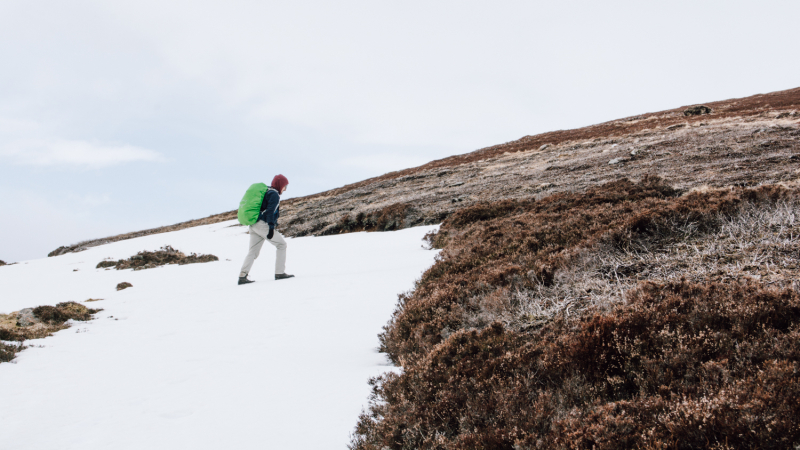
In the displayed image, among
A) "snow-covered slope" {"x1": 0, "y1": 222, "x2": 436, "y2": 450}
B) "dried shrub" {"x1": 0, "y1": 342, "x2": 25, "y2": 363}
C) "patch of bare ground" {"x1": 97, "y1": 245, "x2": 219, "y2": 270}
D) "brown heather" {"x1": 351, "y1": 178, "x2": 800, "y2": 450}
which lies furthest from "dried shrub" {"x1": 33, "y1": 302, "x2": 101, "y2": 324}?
"patch of bare ground" {"x1": 97, "y1": 245, "x2": 219, "y2": 270}

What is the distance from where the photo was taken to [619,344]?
2869 mm

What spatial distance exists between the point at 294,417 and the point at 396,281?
4.58 meters

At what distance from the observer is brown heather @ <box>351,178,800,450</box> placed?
214 cm

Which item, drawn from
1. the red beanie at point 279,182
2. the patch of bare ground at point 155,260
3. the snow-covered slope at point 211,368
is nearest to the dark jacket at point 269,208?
the red beanie at point 279,182

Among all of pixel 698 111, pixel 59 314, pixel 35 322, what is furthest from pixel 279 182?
pixel 698 111

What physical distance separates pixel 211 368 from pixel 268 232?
5.27 m

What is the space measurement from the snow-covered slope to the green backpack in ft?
5.20

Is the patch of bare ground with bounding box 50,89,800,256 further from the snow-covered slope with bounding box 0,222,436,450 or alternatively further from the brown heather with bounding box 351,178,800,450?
the snow-covered slope with bounding box 0,222,436,450

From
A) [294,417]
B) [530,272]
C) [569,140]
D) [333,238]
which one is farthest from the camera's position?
[569,140]

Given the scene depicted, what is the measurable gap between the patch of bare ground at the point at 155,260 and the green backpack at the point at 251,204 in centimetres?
677

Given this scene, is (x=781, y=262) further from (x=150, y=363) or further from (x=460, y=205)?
(x=460, y=205)

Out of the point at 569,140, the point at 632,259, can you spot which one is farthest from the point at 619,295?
the point at 569,140

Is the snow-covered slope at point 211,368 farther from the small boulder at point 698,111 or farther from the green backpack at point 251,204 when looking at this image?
the small boulder at point 698,111

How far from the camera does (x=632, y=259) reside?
4855 millimetres
